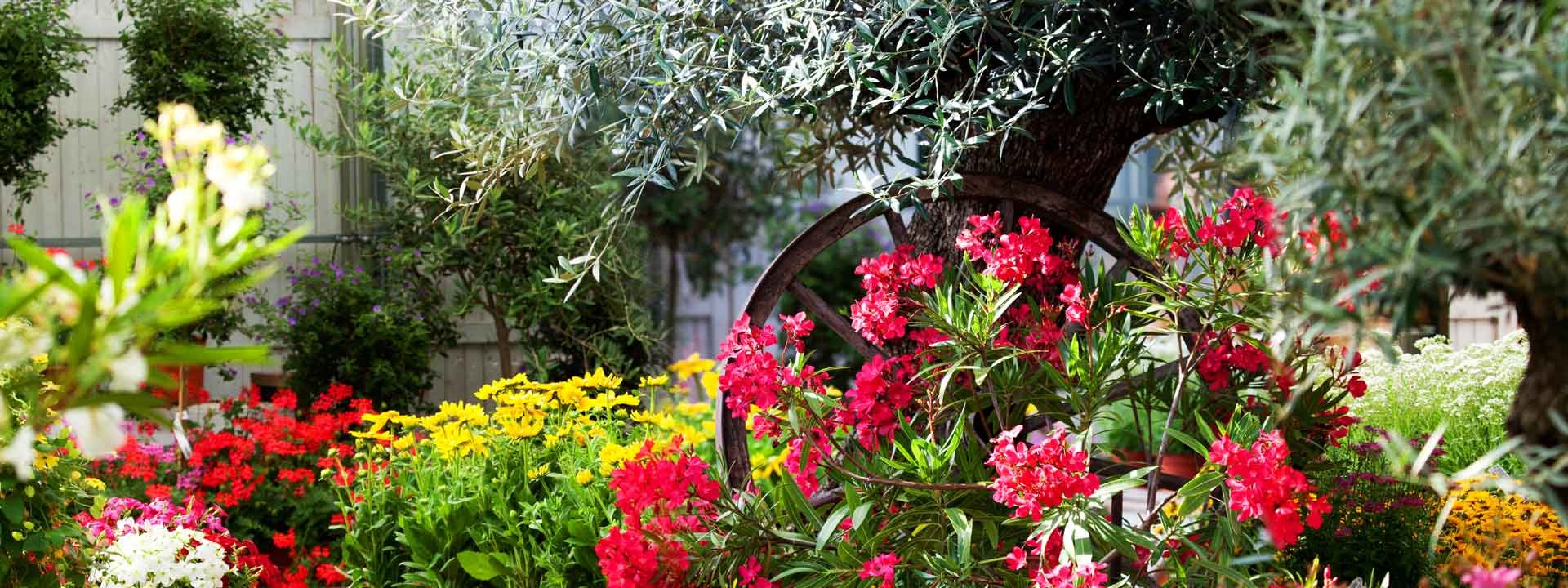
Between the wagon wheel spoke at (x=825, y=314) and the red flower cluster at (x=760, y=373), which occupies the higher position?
the wagon wheel spoke at (x=825, y=314)

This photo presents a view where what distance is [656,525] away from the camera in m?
2.02

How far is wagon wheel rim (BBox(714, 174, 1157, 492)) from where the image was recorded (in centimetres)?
234

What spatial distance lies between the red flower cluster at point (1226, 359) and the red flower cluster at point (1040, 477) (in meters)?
0.42

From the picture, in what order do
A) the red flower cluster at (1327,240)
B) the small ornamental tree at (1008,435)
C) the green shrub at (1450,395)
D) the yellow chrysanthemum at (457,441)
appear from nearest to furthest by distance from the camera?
the red flower cluster at (1327,240)
the small ornamental tree at (1008,435)
the yellow chrysanthemum at (457,441)
the green shrub at (1450,395)

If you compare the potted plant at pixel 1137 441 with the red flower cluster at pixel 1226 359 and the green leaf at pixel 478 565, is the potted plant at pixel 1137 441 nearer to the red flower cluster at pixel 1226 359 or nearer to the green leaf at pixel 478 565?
the red flower cluster at pixel 1226 359

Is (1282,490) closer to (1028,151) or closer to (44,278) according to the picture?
(1028,151)

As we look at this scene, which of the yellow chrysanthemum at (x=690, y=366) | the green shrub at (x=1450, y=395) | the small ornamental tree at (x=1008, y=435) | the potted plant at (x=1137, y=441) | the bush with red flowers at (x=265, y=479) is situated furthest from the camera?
the potted plant at (x=1137, y=441)

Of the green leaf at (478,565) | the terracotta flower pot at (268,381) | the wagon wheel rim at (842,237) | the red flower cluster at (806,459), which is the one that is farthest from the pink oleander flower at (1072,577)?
the terracotta flower pot at (268,381)

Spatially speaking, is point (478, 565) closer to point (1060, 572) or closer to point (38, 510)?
point (38, 510)

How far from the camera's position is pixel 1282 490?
1.61 m

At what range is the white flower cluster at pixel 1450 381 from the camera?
297cm

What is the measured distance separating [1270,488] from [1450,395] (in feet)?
5.92

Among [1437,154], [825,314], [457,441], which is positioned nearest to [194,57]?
[457,441]

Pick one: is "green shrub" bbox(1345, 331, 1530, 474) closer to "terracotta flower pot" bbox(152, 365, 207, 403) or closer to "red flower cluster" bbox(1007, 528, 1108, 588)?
"red flower cluster" bbox(1007, 528, 1108, 588)
